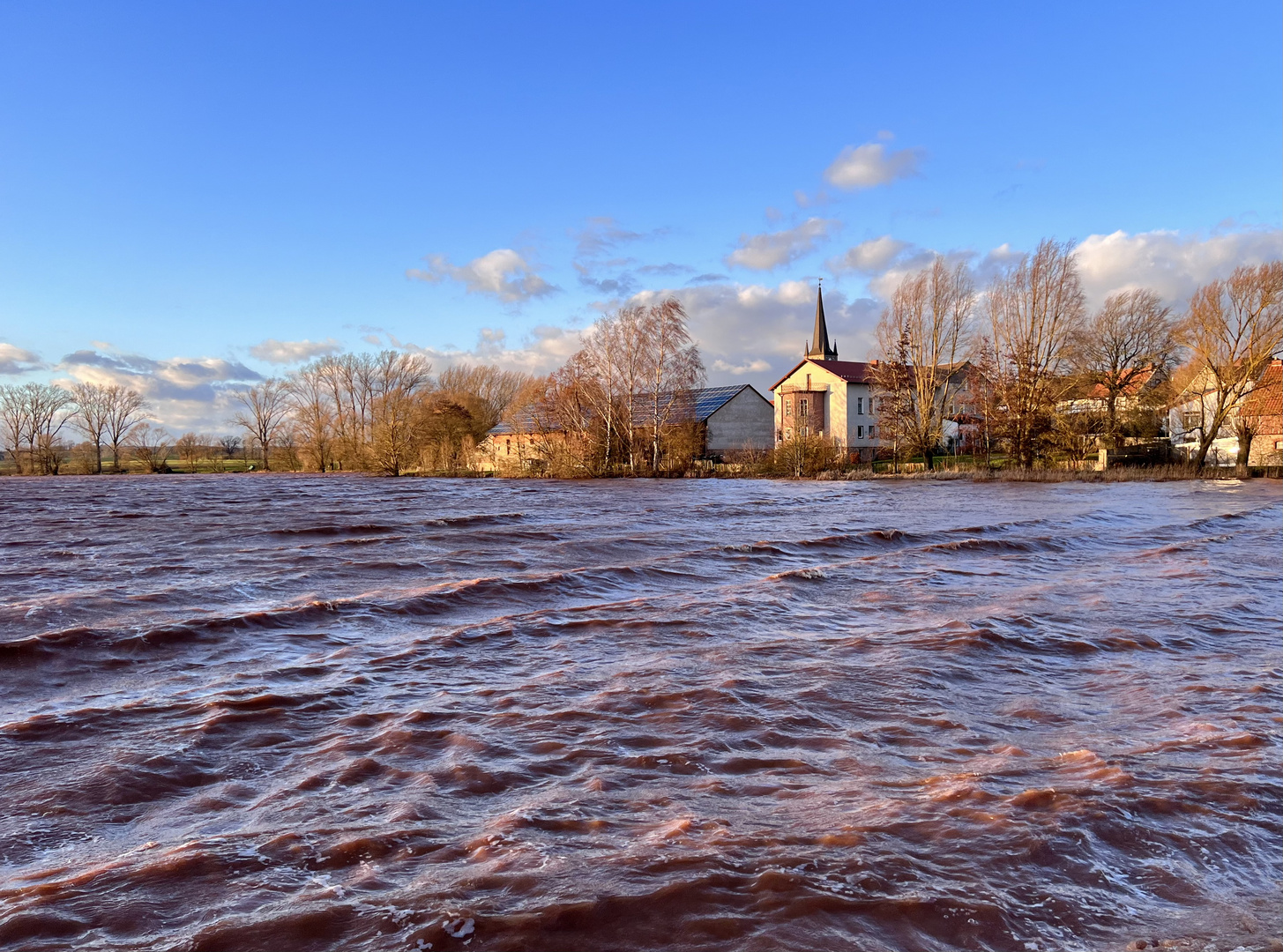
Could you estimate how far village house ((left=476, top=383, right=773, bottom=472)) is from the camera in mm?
49562

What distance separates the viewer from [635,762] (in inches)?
164

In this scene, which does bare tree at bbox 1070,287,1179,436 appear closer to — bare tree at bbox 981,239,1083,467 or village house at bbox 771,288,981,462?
bare tree at bbox 981,239,1083,467

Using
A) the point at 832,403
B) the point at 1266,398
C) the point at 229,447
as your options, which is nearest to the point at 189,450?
the point at 229,447

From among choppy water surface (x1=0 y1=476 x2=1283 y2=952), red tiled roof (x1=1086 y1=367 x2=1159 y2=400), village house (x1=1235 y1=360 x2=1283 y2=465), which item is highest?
red tiled roof (x1=1086 y1=367 x2=1159 y2=400)

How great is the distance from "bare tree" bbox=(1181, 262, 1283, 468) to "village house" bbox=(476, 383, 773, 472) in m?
23.5

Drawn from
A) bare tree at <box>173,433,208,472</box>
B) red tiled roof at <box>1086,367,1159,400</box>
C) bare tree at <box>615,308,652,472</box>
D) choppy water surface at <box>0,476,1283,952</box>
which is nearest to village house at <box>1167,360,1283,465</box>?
red tiled roof at <box>1086,367,1159,400</box>

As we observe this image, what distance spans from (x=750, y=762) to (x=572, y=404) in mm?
44507

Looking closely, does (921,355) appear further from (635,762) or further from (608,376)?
(635,762)

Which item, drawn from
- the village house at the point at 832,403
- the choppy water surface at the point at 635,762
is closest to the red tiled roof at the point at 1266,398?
the village house at the point at 832,403

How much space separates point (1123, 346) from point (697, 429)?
25044 mm

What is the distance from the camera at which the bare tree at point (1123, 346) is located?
4538cm

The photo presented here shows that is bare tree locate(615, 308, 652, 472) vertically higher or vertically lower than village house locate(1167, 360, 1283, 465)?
higher

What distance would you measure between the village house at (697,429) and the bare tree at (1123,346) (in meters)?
19.4

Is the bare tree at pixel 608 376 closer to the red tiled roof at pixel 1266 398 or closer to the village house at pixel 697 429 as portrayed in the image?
the village house at pixel 697 429
